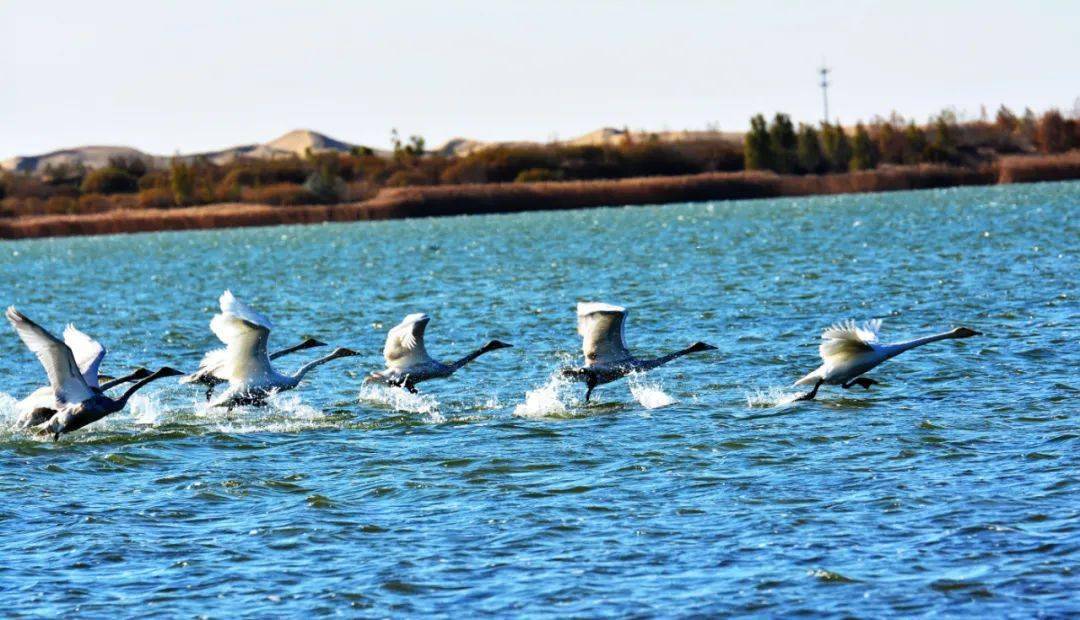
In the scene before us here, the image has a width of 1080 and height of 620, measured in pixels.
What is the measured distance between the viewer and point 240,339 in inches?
709

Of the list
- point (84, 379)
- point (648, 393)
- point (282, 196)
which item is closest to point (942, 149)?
point (282, 196)

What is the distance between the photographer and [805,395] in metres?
17.7

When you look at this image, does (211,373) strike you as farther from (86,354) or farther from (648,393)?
(648,393)

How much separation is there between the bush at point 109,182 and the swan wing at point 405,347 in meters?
117

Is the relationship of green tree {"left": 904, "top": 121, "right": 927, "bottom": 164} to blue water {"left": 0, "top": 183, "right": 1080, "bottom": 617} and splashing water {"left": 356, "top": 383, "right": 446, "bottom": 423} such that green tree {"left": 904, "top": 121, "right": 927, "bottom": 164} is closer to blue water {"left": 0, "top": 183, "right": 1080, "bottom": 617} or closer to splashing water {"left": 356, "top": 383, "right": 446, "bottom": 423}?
blue water {"left": 0, "top": 183, "right": 1080, "bottom": 617}

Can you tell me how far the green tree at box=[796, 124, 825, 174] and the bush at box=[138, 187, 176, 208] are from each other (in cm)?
4638

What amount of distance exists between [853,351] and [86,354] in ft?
28.6

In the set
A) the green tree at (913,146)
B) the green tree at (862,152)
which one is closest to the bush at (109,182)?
the green tree at (862,152)

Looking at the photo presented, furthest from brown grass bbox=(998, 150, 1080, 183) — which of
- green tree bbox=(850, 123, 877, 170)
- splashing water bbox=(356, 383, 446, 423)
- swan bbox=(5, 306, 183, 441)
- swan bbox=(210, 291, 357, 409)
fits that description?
swan bbox=(5, 306, 183, 441)

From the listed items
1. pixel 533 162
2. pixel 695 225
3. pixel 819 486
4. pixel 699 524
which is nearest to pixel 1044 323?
pixel 819 486

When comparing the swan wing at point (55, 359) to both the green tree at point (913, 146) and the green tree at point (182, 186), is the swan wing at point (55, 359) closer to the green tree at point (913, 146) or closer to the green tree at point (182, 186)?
the green tree at point (182, 186)

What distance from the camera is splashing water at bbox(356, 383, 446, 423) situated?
730 inches

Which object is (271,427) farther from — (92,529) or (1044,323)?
(1044,323)

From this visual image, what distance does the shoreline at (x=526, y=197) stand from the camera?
9006 cm
